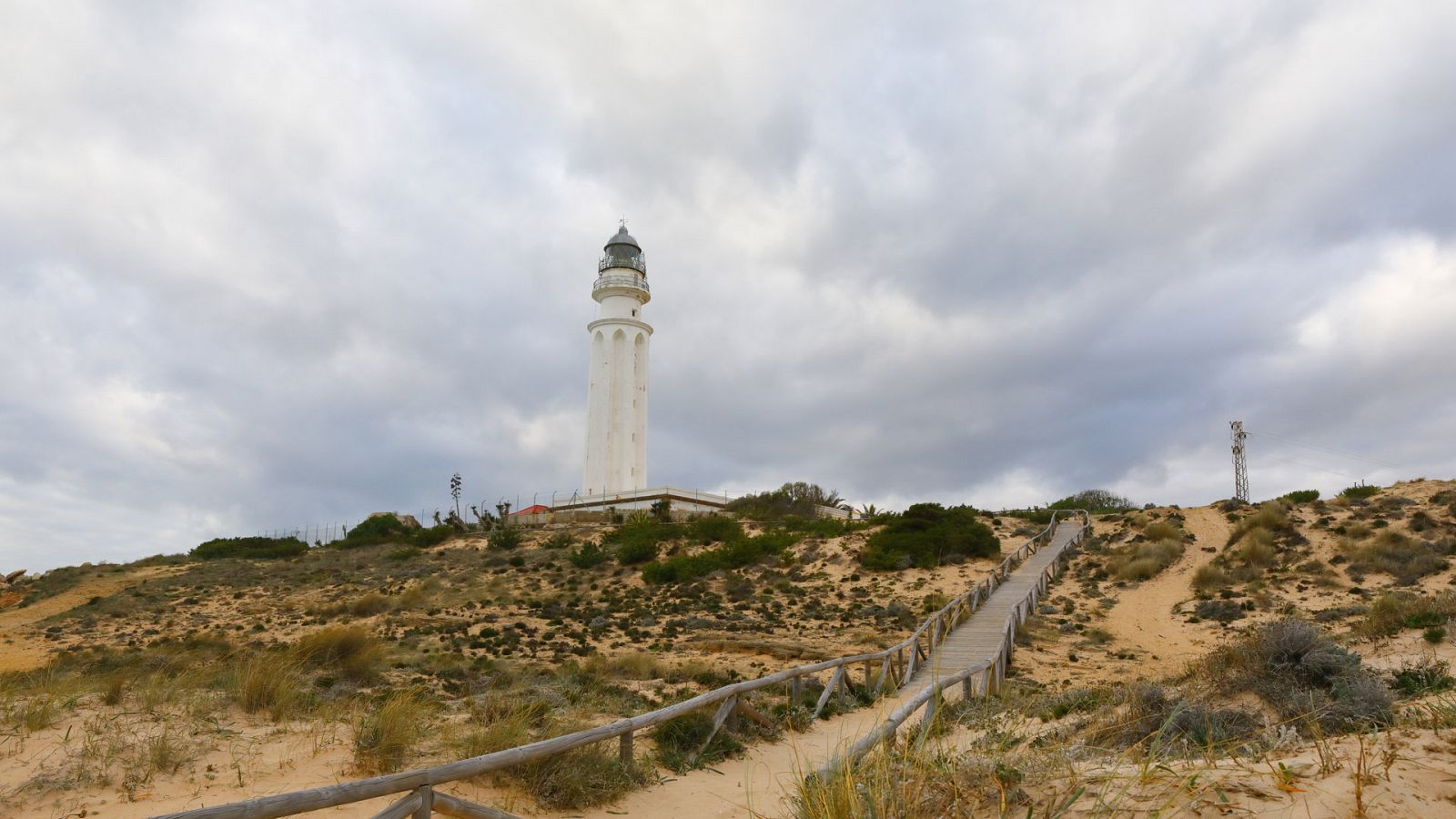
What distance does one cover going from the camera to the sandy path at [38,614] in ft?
77.6

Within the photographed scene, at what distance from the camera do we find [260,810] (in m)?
4.43

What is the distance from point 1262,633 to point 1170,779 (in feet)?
25.2

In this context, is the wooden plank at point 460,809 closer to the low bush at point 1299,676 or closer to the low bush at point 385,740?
the low bush at point 385,740

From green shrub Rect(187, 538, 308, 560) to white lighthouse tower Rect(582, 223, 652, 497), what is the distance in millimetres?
16866

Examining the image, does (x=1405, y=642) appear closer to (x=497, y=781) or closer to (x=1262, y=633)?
(x=1262, y=633)

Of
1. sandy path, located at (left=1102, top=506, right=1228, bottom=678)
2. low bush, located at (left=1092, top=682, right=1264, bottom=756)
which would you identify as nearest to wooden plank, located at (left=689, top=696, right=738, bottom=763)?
low bush, located at (left=1092, top=682, right=1264, bottom=756)

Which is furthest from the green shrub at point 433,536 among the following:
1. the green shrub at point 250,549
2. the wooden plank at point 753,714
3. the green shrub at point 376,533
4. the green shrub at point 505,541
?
the wooden plank at point 753,714

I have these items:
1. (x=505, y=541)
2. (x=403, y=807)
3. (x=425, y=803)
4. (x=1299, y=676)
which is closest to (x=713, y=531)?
(x=505, y=541)

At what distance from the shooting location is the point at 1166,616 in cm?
2272

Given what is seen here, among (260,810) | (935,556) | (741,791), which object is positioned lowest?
(741,791)

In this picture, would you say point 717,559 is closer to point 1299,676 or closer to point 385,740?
point 1299,676

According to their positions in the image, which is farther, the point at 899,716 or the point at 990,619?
the point at 990,619

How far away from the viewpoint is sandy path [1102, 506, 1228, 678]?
18297mm

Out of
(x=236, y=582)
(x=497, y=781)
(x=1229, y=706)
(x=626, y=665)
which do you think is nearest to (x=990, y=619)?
(x=626, y=665)
